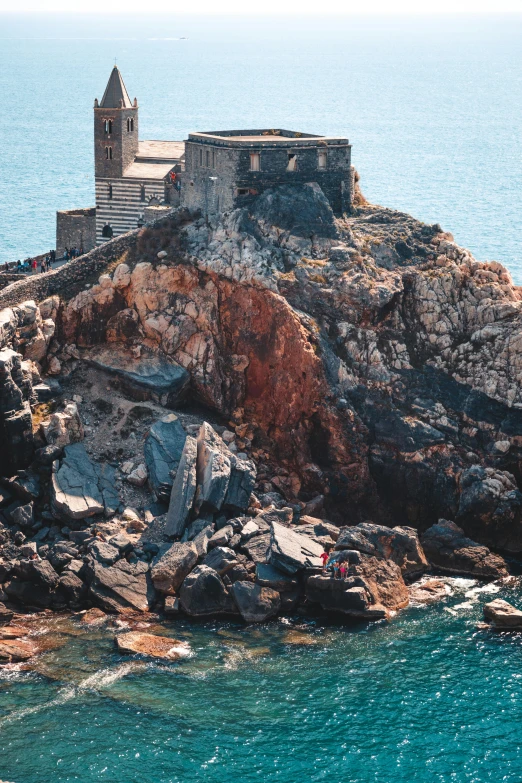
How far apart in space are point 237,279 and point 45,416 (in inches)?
630

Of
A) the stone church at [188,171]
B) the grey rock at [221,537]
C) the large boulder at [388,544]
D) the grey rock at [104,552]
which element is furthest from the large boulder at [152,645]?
the stone church at [188,171]

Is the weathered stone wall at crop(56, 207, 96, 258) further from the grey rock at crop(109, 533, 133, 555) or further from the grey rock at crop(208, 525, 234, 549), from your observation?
the grey rock at crop(208, 525, 234, 549)

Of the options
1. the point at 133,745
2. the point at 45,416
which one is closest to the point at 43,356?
the point at 45,416

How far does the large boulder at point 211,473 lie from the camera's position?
76875 mm

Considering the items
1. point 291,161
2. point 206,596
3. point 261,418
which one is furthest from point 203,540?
point 291,161

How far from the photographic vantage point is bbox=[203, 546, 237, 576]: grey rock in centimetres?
7300

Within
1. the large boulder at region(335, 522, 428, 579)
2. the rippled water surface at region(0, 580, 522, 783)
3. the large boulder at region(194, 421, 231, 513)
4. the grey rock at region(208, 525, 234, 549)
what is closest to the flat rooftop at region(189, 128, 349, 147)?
the large boulder at region(194, 421, 231, 513)

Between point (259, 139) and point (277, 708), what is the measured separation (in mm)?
45077

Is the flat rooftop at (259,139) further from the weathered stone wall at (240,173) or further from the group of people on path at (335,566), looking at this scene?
the group of people on path at (335,566)

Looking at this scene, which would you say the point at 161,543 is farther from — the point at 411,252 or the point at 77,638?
the point at 411,252

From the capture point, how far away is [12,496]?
257ft

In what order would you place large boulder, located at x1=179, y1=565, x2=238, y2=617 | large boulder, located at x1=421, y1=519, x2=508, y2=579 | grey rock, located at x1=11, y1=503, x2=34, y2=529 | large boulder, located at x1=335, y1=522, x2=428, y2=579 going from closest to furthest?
large boulder, located at x1=179, y1=565, x2=238, y2=617 → large boulder, located at x1=335, y1=522, x2=428, y2=579 → grey rock, located at x1=11, y1=503, x2=34, y2=529 → large boulder, located at x1=421, y1=519, x2=508, y2=579

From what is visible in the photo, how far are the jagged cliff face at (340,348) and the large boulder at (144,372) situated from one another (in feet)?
1.60

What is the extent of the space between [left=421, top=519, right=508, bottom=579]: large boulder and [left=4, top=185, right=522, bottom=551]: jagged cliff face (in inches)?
72.8
